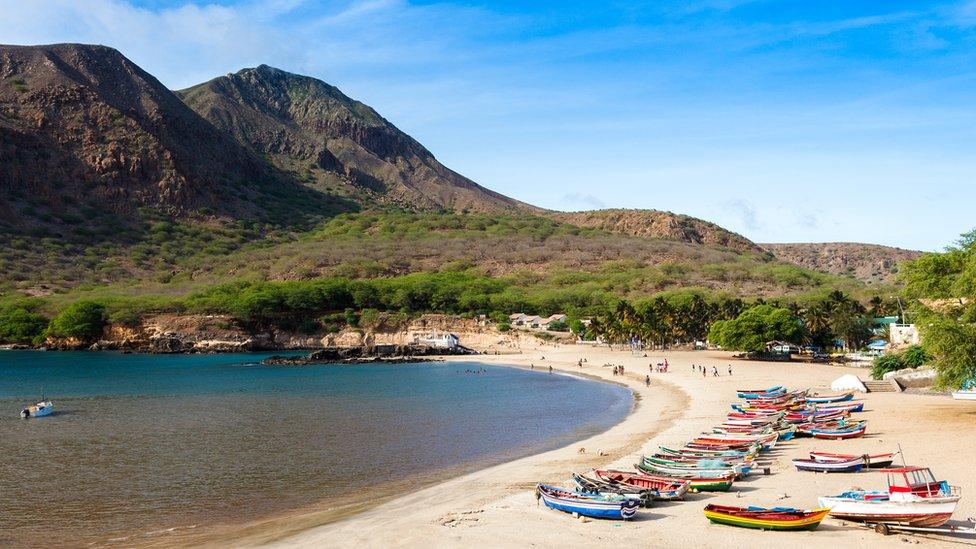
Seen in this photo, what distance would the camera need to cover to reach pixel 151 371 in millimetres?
82562

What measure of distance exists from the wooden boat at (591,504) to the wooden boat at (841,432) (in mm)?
14263

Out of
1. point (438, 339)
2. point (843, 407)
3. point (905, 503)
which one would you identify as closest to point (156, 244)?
point (438, 339)

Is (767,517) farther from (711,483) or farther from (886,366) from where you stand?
(886,366)

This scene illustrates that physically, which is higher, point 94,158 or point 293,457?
point 94,158

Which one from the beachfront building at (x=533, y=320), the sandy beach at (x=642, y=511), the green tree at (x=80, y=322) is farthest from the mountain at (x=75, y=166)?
the sandy beach at (x=642, y=511)

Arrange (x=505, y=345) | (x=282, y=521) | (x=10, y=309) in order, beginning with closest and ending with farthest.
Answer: (x=282, y=521), (x=505, y=345), (x=10, y=309)

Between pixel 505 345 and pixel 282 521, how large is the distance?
9151 centimetres

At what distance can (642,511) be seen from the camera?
2041cm

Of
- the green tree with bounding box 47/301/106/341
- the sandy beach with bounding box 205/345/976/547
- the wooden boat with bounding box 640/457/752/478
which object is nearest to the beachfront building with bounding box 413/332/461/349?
the green tree with bounding box 47/301/106/341

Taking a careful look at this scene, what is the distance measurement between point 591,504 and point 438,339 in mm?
95805

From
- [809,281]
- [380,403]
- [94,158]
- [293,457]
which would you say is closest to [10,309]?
[94,158]

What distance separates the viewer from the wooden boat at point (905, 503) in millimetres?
17234

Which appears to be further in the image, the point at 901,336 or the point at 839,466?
the point at 901,336

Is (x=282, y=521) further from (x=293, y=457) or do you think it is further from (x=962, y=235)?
(x=962, y=235)
